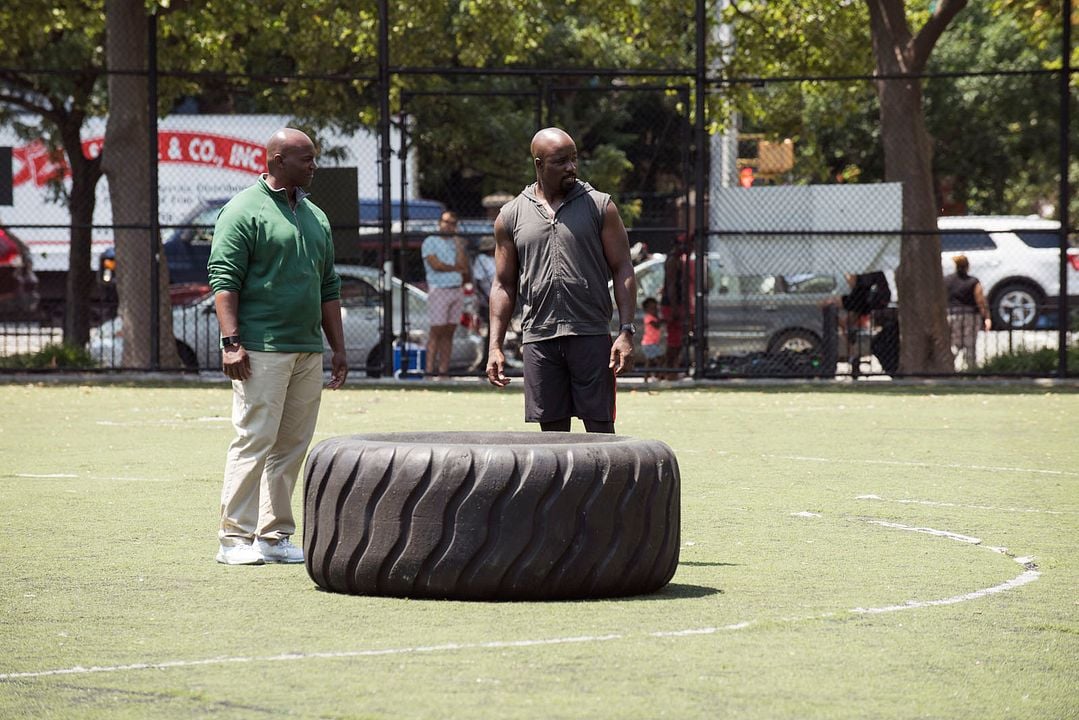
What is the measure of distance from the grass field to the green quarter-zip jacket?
A: 3.18ft

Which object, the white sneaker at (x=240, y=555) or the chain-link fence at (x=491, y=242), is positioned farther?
the chain-link fence at (x=491, y=242)

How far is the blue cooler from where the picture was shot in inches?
785

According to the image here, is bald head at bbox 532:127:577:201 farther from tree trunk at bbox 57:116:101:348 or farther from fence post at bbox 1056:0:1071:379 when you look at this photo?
tree trunk at bbox 57:116:101:348

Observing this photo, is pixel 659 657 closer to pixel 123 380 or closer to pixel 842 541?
pixel 842 541

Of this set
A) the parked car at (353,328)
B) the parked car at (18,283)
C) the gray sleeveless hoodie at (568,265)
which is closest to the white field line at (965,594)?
the gray sleeveless hoodie at (568,265)

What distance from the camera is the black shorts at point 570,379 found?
797 centimetres

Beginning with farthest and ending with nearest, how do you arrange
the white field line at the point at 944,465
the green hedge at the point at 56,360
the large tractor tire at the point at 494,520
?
the green hedge at the point at 56,360
the white field line at the point at 944,465
the large tractor tire at the point at 494,520

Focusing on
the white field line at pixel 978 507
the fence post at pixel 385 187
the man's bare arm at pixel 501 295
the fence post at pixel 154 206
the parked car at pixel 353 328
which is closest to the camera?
the man's bare arm at pixel 501 295

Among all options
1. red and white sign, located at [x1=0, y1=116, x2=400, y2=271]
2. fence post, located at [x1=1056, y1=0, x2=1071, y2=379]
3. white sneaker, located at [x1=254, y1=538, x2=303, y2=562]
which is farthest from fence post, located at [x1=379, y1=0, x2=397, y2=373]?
white sneaker, located at [x1=254, y1=538, x2=303, y2=562]

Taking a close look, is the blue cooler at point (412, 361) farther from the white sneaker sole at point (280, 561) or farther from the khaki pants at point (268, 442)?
the white sneaker sole at point (280, 561)

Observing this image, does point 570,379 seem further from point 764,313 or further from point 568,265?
point 764,313

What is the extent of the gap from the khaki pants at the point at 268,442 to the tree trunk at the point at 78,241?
14710mm

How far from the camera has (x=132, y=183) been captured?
20875 mm

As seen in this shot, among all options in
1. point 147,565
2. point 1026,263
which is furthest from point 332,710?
point 1026,263
